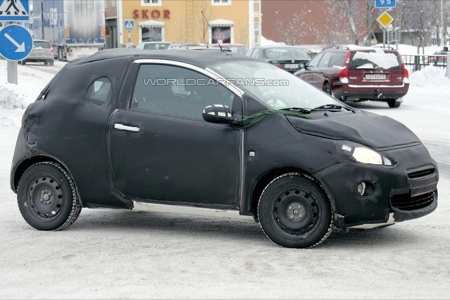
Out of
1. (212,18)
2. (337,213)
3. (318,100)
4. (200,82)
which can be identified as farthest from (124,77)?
(212,18)

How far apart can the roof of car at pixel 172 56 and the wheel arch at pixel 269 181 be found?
3.65 ft

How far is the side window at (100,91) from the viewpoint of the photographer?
29.2ft

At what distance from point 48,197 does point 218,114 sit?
1817 millimetres

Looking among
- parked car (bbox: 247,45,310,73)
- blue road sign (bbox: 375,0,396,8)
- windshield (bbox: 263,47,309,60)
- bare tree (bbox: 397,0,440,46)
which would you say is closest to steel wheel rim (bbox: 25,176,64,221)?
parked car (bbox: 247,45,310,73)

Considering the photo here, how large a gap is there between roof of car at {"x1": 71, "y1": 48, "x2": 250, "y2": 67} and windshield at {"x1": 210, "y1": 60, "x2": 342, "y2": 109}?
0.39 ft

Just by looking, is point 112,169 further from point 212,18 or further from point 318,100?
point 212,18

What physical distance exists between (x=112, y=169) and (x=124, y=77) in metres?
0.79

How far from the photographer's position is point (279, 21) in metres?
96.6

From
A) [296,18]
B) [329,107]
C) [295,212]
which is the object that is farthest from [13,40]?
[296,18]

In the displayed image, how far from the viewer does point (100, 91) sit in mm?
8961

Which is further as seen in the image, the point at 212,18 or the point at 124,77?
the point at 212,18

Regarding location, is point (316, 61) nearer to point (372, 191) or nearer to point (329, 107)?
point (329, 107)

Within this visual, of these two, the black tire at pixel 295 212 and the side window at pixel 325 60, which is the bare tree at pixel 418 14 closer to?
the side window at pixel 325 60

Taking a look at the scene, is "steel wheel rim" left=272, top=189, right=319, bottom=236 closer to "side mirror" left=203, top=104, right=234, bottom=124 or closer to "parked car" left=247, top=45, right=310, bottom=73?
"side mirror" left=203, top=104, right=234, bottom=124
